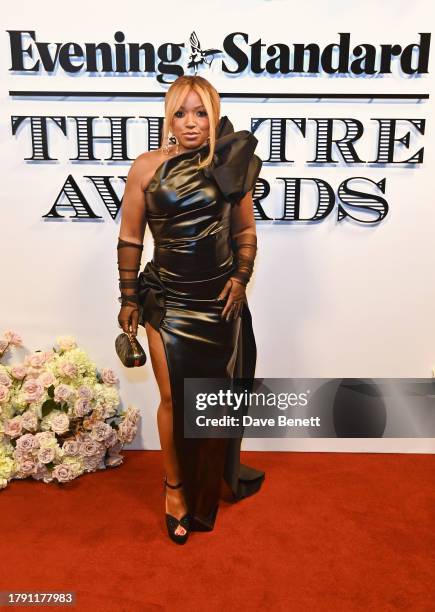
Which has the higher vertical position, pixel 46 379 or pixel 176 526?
pixel 46 379

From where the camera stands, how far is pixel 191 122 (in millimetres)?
2391

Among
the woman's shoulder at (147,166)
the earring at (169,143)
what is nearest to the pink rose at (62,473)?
the woman's shoulder at (147,166)

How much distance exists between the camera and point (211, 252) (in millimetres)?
2510

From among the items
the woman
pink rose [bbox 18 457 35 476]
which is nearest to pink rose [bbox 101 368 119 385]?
pink rose [bbox 18 457 35 476]

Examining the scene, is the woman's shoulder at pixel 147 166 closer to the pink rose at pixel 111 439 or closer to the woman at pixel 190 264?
the woman at pixel 190 264

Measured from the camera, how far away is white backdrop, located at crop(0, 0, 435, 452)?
290 cm

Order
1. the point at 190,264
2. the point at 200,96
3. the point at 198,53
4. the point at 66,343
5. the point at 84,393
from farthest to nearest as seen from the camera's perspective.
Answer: the point at 66,343 → the point at 84,393 → the point at 198,53 → the point at 190,264 → the point at 200,96

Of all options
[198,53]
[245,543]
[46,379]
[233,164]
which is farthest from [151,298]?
[198,53]

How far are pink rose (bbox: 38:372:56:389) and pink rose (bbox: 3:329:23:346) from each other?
0.26 m

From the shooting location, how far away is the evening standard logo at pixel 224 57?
2.92 metres

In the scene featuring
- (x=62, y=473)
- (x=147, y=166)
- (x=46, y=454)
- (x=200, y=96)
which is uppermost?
(x=200, y=96)

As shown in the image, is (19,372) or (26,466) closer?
(26,466)

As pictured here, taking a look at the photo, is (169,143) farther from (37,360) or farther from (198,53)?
(37,360)

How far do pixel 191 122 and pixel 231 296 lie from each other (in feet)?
2.38
